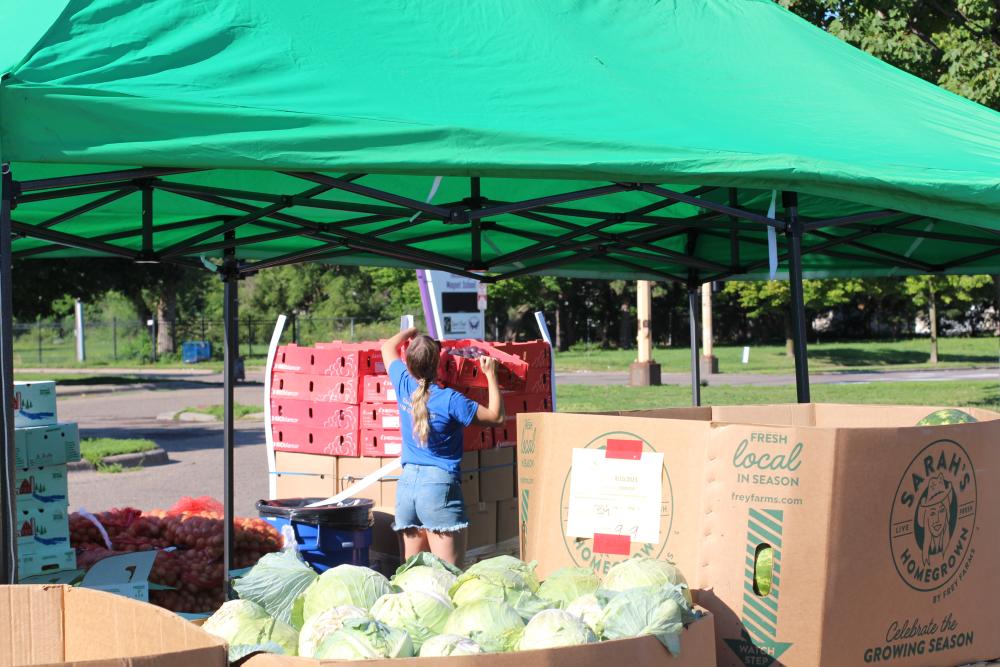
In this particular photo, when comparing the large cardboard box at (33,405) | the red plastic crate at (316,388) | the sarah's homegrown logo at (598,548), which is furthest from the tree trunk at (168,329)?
the sarah's homegrown logo at (598,548)

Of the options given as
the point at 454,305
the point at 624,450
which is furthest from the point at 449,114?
the point at 454,305

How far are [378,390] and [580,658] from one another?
450cm

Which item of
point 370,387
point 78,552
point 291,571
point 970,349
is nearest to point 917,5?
point 370,387

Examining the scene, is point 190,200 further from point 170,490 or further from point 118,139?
point 170,490

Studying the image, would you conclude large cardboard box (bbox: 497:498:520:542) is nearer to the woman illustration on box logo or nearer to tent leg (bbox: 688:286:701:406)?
tent leg (bbox: 688:286:701:406)

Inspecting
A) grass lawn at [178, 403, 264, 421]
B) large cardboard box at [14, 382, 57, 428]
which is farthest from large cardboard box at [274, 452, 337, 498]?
grass lawn at [178, 403, 264, 421]

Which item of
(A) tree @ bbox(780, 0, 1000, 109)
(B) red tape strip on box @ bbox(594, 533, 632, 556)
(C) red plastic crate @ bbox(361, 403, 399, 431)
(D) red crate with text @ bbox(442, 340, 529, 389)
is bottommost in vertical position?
(B) red tape strip on box @ bbox(594, 533, 632, 556)

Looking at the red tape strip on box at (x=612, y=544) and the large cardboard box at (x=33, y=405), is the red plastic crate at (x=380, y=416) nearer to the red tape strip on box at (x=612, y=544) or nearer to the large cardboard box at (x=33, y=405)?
the large cardboard box at (x=33, y=405)

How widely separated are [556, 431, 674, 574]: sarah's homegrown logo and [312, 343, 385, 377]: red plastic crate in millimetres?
3256

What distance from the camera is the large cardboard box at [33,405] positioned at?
21.1ft

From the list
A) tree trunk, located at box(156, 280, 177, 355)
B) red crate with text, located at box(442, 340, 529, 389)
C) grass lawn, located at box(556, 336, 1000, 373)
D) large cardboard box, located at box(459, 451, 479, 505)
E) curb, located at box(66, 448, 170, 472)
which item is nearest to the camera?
red crate with text, located at box(442, 340, 529, 389)

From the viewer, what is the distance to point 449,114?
4078 millimetres

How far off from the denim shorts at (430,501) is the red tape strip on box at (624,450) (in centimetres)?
229

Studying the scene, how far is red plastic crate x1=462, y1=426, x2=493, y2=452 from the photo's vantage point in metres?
6.80
